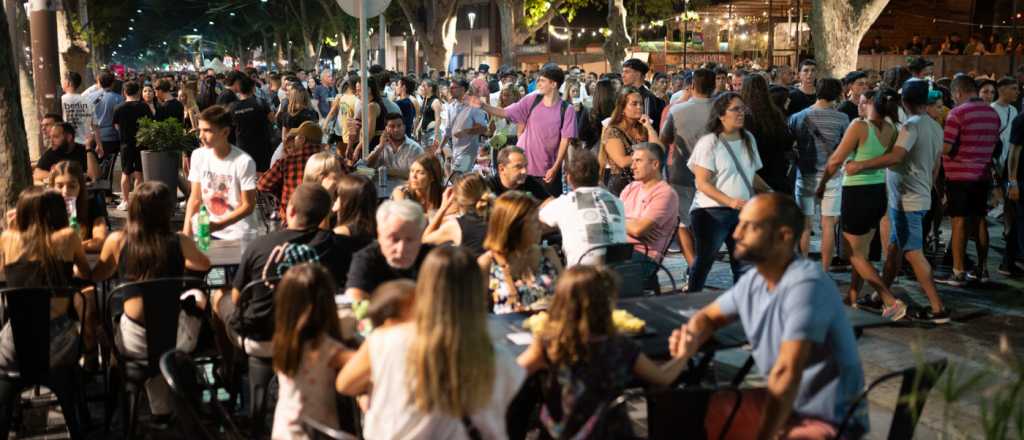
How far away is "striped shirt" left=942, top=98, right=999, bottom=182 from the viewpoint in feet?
30.5

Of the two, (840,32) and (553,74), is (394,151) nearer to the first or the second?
(553,74)

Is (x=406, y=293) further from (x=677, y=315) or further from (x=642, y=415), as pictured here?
(x=642, y=415)

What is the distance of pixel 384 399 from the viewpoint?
363 cm

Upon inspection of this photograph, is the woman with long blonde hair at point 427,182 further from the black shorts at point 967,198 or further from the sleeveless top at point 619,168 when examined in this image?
the black shorts at point 967,198

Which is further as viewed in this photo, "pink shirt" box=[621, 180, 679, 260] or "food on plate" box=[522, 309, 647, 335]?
"pink shirt" box=[621, 180, 679, 260]

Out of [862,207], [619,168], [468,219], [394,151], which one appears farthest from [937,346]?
[394,151]

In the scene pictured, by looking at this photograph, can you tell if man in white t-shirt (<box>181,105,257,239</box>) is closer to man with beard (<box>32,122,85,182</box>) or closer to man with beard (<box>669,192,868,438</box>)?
man with beard (<box>32,122,85,182</box>)

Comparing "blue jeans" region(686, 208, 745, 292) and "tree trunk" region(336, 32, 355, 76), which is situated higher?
"tree trunk" region(336, 32, 355, 76)

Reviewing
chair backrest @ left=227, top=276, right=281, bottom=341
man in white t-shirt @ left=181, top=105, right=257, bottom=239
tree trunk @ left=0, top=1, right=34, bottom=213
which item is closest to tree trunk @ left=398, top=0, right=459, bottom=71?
tree trunk @ left=0, top=1, right=34, bottom=213

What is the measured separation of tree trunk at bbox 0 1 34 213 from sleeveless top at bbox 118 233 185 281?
12.6ft

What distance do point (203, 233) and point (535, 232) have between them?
102 inches

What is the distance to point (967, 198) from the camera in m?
9.46

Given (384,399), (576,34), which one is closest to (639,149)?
(384,399)

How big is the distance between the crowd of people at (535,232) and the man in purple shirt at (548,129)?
0.07 feet
